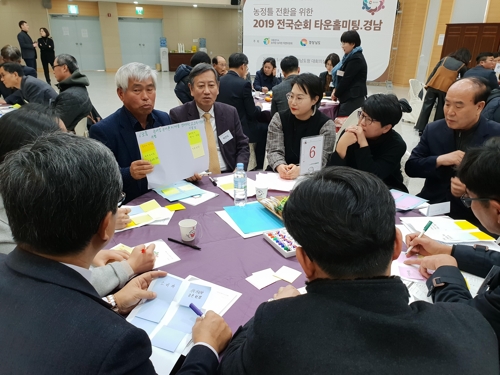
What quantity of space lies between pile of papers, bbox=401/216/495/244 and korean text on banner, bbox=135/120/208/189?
130cm

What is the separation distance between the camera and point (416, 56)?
10711mm

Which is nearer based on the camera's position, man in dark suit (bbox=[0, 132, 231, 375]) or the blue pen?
man in dark suit (bbox=[0, 132, 231, 375])

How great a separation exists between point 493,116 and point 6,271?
14.3 ft

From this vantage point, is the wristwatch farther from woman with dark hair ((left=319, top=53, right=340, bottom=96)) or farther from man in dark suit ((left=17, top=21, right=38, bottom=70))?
man in dark suit ((left=17, top=21, right=38, bottom=70))

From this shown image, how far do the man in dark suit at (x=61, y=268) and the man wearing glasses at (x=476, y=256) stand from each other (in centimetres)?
85

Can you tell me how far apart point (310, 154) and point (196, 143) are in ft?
2.49

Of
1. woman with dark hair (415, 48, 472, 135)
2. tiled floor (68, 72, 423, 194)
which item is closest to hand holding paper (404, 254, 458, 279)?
tiled floor (68, 72, 423, 194)

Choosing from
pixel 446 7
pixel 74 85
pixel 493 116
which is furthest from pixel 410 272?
pixel 446 7

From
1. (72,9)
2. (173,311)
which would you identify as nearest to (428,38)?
(173,311)

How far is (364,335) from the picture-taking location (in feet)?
2.16

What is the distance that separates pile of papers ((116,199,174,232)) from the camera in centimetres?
174

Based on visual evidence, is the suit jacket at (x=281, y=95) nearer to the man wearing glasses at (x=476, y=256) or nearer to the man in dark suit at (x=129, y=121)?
the man in dark suit at (x=129, y=121)

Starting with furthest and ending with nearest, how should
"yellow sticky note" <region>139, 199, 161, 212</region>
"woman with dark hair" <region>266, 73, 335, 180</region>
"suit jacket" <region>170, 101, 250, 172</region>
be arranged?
"suit jacket" <region>170, 101, 250, 172</region> → "woman with dark hair" <region>266, 73, 335, 180</region> → "yellow sticky note" <region>139, 199, 161, 212</region>

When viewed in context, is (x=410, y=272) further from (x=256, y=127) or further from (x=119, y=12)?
(x=119, y=12)
